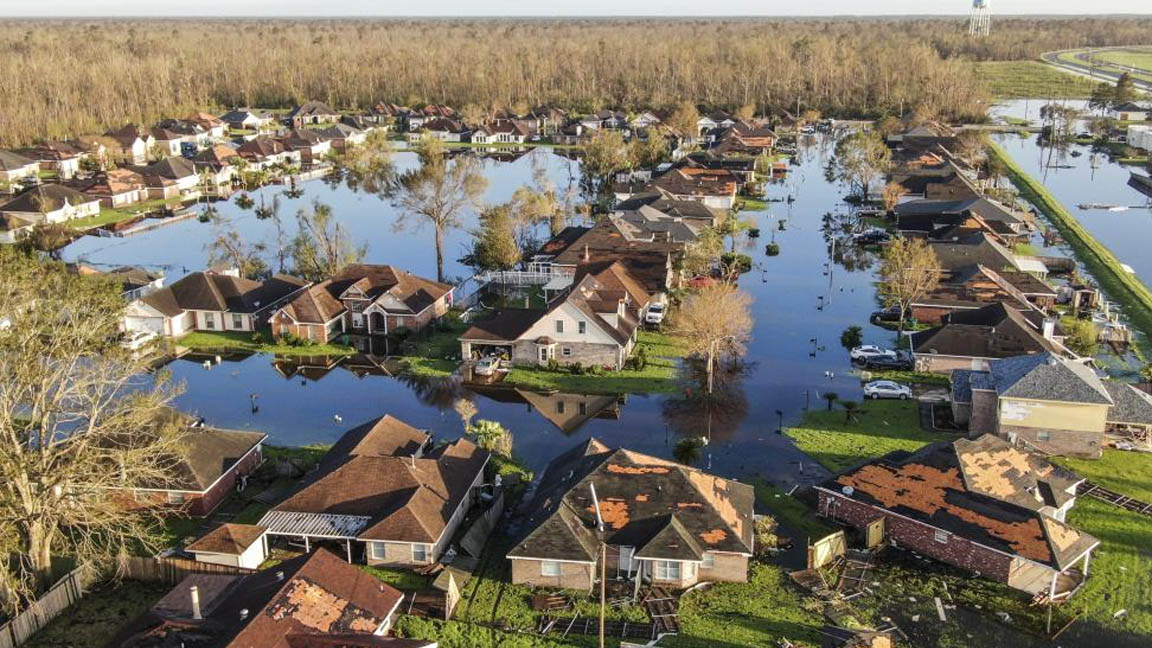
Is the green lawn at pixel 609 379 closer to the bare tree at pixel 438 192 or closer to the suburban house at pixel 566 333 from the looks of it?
the suburban house at pixel 566 333

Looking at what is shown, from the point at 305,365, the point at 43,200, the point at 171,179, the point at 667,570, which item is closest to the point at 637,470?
the point at 667,570

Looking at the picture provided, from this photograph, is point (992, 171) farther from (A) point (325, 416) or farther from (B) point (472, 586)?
(B) point (472, 586)

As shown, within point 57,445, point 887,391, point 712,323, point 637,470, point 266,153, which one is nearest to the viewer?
point 57,445

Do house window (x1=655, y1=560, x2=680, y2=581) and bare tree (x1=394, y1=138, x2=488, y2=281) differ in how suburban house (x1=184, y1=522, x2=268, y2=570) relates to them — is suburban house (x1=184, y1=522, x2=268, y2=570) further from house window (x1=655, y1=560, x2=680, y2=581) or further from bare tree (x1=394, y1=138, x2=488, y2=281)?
bare tree (x1=394, y1=138, x2=488, y2=281)

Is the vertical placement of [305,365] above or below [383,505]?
below

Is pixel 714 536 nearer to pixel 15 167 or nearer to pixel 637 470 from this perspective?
pixel 637 470

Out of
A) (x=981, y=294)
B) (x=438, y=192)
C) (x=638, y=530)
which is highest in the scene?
(x=438, y=192)
